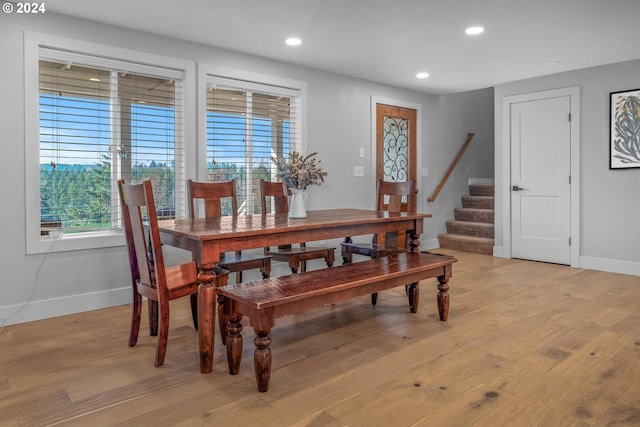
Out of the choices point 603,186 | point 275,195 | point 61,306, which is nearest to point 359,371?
point 275,195

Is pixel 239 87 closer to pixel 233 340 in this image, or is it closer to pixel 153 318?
pixel 153 318

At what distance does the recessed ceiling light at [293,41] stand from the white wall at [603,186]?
10.4 feet

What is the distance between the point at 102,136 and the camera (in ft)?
11.4

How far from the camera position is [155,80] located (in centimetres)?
374

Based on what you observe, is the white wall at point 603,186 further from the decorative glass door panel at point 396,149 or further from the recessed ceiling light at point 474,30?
the recessed ceiling light at point 474,30

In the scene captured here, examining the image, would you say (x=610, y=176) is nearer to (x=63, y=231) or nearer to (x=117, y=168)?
(x=117, y=168)

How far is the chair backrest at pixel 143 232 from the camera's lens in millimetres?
2162

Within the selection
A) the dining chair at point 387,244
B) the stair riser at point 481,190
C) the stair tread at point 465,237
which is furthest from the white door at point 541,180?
the dining chair at point 387,244

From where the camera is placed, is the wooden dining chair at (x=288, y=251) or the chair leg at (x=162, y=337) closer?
the chair leg at (x=162, y=337)

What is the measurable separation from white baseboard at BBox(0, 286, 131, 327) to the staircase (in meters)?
4.37

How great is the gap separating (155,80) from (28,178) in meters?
1.29

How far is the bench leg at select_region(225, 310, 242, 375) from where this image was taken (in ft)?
7.00

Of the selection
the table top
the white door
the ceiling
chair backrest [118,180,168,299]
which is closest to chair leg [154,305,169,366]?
chair backrest [118,180,168,299]

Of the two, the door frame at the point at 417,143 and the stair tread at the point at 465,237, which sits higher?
the door frame at the point at 417,143
